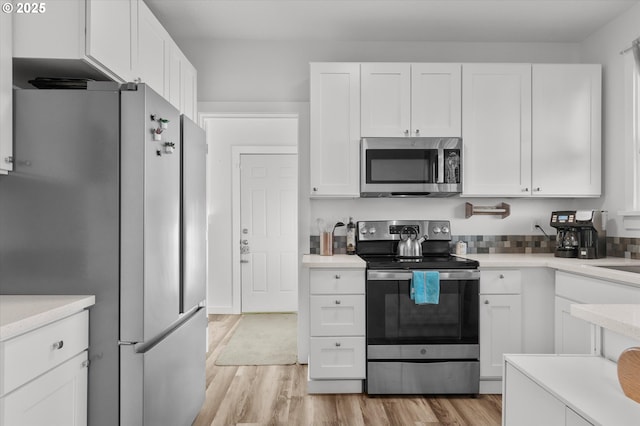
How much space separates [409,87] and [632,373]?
2452mm

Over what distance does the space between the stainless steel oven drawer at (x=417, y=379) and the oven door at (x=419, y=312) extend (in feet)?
0.36

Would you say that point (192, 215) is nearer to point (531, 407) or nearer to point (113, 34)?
point (113, 34)

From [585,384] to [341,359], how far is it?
1.76 metres

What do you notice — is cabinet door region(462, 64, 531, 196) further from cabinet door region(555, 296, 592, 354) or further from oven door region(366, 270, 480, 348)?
cabinet door region(555, 296, 592, 354)

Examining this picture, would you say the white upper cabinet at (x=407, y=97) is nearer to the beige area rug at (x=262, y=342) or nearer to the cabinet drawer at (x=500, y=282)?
the cabinet drawer at (x=500, y=282)

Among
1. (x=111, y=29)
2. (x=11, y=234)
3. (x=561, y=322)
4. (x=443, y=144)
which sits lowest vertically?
(x=561, y=322)

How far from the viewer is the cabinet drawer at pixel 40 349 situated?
1157 millimetres

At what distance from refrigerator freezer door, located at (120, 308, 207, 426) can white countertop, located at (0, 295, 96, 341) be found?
0.90 ft

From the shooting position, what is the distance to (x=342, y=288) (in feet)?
8.98

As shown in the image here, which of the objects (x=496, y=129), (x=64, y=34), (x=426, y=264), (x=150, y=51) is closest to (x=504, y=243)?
(x=496, y=129)

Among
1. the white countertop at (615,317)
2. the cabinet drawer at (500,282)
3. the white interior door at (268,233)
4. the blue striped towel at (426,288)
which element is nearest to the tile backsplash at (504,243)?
the cabinet drawer at (500,282)

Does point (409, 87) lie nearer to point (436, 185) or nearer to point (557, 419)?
point (436, 185)

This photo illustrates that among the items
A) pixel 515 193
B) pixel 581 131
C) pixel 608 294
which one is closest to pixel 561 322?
pixel 608 294

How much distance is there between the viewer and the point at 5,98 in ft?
5.00
